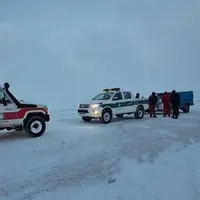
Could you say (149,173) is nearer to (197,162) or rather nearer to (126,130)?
(197,162)

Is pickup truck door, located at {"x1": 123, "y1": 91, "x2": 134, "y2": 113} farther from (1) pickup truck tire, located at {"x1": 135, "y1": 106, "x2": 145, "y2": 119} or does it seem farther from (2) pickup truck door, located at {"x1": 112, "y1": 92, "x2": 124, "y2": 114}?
(1) pickup truck tire, located at {"x1": 135, "y1": 106, "x2": 145, "y2": 119}

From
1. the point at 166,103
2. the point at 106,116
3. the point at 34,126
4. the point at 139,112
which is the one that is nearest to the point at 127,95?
the point at 139,112

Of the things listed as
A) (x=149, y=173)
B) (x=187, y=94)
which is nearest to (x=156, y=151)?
(x=149, y=173)

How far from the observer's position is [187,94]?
2458 centimetres

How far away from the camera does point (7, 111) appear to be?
36.2ft

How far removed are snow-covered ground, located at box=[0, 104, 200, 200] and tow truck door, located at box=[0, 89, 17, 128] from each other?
2.36ft

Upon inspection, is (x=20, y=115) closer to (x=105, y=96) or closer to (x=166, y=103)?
(x=105, y=96)

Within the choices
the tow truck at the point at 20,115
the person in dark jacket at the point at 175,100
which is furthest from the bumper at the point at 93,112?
the person in dark jacket at the point at 175,100

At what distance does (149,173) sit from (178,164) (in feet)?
3.73

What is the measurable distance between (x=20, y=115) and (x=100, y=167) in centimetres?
501

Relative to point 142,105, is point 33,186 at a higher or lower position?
lower

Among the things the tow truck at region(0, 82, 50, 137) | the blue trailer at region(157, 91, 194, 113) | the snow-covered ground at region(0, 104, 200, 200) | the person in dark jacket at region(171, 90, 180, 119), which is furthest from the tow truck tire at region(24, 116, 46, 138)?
the blue trailer at region(157, 91, 194, 113)

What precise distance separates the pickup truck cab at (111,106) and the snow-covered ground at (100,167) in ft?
16.1

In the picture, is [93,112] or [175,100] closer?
[93,112]
